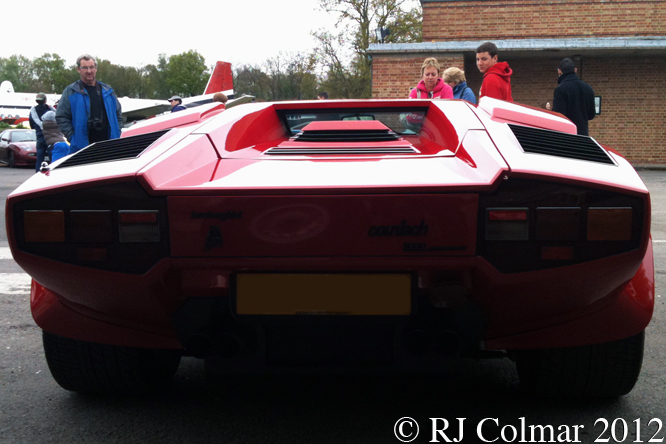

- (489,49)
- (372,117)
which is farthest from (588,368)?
(489,49)

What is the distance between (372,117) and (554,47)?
605 inches

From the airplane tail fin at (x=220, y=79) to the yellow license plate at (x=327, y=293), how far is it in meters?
35.5

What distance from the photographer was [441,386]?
2.70 meters

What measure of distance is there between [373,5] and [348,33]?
73.3 inches

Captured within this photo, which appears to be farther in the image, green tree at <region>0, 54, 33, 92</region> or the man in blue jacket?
green tree at <region>0, 54, 33, 92</region>

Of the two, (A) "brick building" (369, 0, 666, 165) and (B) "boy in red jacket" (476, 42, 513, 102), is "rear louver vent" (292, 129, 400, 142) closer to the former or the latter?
(B) "boy in red jacket" (476, 42, 513, 102)

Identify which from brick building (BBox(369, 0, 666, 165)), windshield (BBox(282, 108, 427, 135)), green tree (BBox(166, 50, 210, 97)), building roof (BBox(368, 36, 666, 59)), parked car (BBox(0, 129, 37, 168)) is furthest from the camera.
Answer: green tree (BBox(166, 50, 210, 97))

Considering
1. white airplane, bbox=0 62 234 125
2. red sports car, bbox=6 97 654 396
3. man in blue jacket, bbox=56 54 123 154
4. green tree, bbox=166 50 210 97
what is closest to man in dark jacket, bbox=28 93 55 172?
man in blue jacket, bbox=56 54 123 154

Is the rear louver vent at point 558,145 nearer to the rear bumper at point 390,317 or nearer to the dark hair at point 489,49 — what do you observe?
the rear bumper at point 390,317

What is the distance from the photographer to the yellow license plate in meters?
1.92

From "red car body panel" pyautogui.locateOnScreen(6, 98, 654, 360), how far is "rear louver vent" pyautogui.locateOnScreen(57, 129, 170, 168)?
65 mm

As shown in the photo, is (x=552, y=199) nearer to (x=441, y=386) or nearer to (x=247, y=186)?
(x=247, y=186)

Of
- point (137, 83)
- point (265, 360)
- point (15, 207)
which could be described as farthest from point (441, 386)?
point (137, 83)

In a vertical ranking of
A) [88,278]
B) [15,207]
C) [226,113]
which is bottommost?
[88,278]
